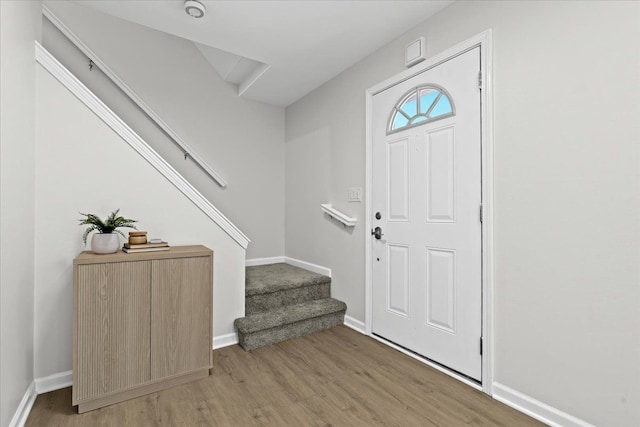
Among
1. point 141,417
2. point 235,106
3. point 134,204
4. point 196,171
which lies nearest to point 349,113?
point 235,106

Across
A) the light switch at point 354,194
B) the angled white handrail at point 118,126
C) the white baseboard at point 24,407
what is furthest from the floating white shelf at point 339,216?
the white baseboard at point 24,407

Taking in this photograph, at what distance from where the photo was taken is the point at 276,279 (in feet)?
9.84

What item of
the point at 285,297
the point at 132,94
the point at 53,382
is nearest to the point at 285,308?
the point at 285,297

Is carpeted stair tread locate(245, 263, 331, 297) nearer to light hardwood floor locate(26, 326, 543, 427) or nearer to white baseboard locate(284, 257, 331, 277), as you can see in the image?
white baseboard locate(284, 257, 331, 277)

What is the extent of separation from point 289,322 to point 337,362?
545 mm

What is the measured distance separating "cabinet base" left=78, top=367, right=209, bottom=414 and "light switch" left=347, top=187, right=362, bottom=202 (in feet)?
5.89

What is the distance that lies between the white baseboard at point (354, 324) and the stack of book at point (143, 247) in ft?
5.75

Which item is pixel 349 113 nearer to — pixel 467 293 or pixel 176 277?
pixel 467 293

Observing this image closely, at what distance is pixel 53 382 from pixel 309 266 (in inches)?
88.0

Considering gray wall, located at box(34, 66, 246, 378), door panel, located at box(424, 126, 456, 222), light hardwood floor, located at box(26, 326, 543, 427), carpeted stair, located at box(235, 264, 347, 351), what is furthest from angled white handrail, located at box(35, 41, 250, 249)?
door panel, located at box(424, 126, 456, 222)

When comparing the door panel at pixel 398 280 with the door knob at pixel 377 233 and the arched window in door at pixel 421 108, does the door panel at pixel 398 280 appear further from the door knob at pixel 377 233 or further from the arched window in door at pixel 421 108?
the arched window in door at pixel 421 108

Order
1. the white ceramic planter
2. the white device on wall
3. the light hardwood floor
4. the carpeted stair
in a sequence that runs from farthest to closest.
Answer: the carpeted stair → the white device on wall → the white ceramic planter → the light hardwood floor

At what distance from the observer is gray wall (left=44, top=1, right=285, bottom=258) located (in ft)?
9.21

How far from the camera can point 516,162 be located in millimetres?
1736
